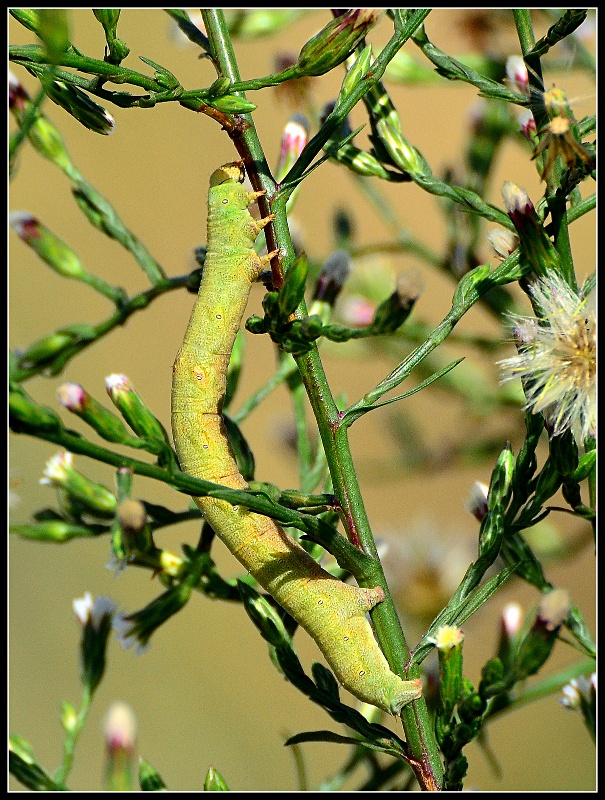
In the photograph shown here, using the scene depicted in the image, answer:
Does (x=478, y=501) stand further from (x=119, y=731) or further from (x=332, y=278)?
(x=119, y=731)

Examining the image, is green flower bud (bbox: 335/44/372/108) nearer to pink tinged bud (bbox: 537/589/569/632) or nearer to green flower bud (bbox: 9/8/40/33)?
green flower bud (bbox: 9/8/40/33)

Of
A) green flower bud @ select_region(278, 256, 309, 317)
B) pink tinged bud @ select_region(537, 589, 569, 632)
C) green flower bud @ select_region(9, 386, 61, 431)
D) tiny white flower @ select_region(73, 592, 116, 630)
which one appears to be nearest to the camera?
green flower bud @ select_region(9, 386, 61, 431)

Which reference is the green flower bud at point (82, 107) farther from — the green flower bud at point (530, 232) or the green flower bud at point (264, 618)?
the green flower bud at point (264, 618)

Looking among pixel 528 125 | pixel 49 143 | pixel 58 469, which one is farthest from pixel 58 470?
pixel 528 125

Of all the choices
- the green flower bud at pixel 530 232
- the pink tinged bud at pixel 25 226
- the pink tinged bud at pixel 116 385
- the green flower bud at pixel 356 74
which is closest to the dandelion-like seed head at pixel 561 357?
the green flower bud at pixel 530 232

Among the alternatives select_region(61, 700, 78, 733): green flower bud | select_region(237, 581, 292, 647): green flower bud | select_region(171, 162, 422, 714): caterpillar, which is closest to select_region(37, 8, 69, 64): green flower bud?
select_region(171, 162, 422, 714): caterpillar

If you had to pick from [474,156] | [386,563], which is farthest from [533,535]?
[474,156]
